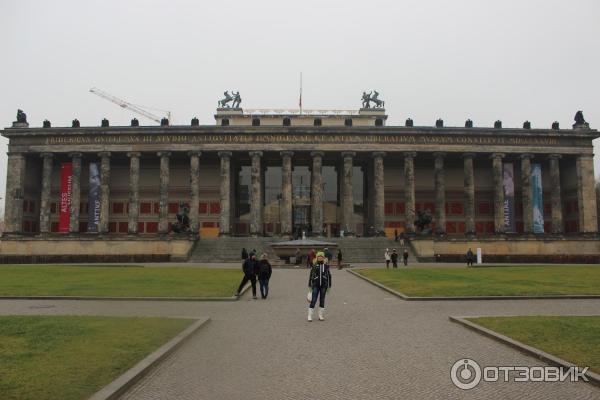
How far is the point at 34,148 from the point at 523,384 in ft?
237

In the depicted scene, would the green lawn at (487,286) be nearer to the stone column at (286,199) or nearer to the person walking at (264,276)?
the person walking at (264,276)

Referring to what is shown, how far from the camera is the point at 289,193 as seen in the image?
67.9 m

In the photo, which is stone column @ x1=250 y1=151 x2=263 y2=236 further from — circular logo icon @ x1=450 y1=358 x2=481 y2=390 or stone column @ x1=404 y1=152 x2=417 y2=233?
circular logo icon @ x1=450 y1=358 x2=481 y2=390

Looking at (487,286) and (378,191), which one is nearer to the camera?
(487,286)

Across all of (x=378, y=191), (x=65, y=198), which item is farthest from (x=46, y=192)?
(x=378, y=191)

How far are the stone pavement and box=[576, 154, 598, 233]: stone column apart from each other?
178 feet

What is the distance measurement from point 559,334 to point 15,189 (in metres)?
71.0

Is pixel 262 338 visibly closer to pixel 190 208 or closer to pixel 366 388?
pixel 366 388

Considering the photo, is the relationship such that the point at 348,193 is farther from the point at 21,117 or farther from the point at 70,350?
the point at 70,350

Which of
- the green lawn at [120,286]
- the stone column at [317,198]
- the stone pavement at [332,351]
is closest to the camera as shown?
the stone pavement at [332,351]

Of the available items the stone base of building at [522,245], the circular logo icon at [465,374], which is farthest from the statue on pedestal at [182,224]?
the circular logo icon at [465,374]

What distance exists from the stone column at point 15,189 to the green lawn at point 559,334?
6634 cm

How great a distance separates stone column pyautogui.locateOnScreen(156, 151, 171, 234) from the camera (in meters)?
67.8

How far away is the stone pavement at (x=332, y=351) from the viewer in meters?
8.51
